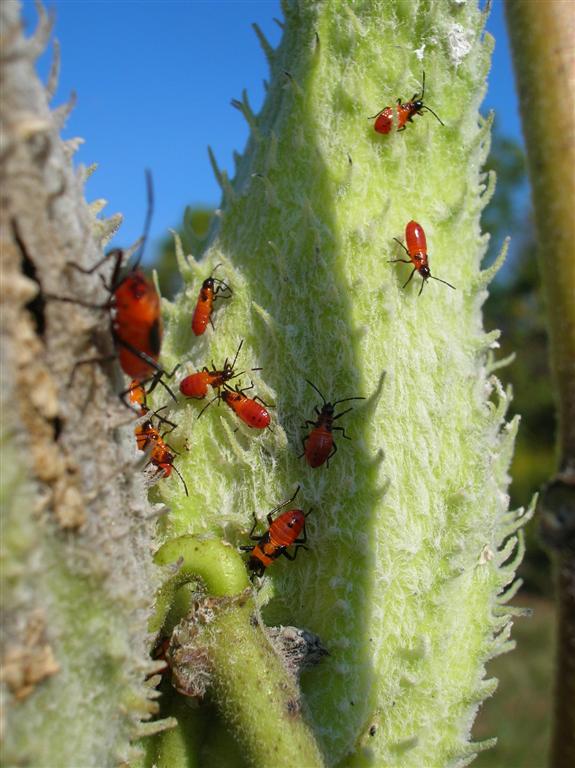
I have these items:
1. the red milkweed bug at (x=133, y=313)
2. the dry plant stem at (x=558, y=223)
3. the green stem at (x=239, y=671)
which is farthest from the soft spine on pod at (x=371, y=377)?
the dry plant stem at (x=558, y=223)

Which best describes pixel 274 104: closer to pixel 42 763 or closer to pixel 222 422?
pixel 222 422

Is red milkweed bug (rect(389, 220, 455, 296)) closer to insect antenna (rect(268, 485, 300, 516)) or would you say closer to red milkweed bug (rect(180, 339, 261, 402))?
red milkweed bug (rect(180, 339, 261, 402))

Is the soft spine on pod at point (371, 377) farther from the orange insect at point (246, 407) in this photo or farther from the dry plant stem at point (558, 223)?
the dry plant stem at point (558, 223)

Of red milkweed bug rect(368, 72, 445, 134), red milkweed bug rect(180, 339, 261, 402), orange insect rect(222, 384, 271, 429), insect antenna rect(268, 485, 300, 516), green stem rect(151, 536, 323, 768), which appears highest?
red milkweed bug rect(368, 72, 445, 134)

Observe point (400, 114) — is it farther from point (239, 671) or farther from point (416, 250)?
point (239, 671)

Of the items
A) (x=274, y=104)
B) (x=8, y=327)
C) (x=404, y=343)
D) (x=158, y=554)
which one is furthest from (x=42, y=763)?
(x=274, y=104)

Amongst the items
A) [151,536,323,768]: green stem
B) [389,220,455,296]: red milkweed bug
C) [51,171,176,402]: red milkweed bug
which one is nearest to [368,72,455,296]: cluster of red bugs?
[389,220,455,296]: red milkweed bug

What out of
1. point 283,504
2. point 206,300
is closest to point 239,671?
point 283,504
